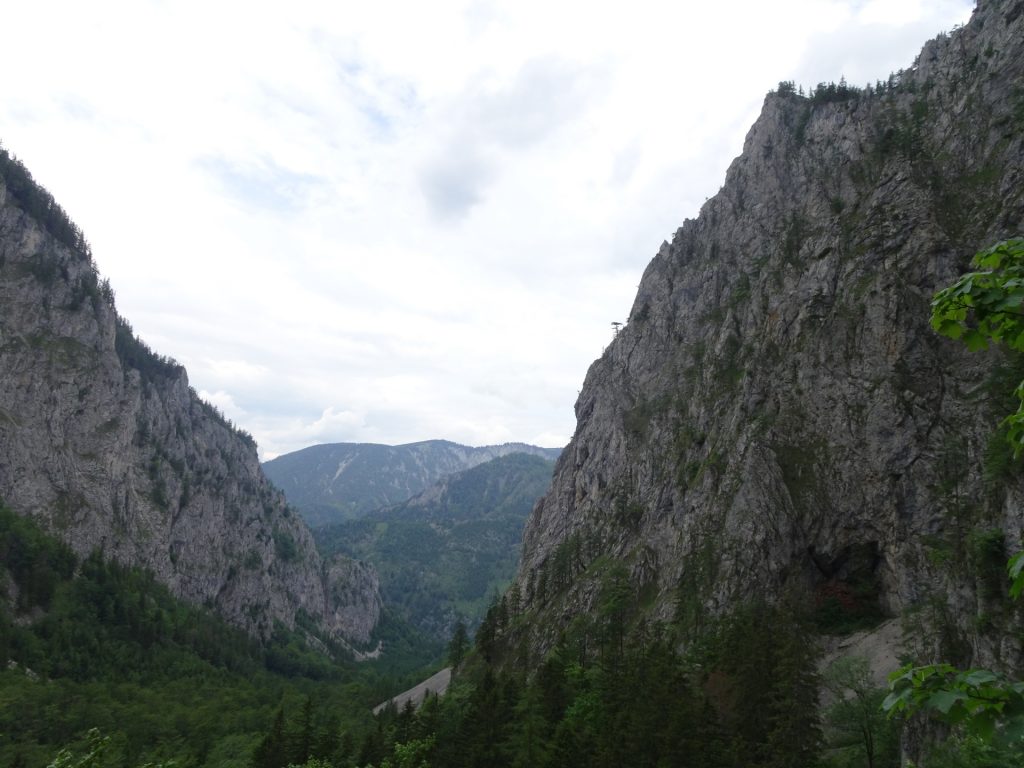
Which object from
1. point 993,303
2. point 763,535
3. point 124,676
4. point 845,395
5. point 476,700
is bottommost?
point 124,676

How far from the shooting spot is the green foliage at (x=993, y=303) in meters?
5.62

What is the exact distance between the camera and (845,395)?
250 ft

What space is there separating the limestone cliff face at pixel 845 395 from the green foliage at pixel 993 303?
1496 inches

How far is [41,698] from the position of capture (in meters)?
91.4

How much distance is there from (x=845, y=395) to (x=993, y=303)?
79.8 m

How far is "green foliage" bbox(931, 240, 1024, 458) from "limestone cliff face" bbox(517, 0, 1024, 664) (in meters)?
38.0

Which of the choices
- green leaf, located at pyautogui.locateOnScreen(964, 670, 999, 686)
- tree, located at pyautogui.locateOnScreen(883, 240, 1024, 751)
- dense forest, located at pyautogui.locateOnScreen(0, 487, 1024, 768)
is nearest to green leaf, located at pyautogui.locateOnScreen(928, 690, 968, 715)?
tree, located at pyautogui.locateOnScreen(883, 240, 1024, 751)

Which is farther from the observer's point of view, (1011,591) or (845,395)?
(845,395)

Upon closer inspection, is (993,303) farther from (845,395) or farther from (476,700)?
(845,395)

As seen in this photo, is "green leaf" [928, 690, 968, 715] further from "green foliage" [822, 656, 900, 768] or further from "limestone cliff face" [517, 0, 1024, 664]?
"green foliage" [822, 656, 900, 768]

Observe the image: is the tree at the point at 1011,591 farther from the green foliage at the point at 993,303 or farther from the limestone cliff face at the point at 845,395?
the limestone cliff face at the point at 845,395

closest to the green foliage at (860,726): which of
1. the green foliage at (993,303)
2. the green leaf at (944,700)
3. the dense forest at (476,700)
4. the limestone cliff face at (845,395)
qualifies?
the dense forest at (476,700)

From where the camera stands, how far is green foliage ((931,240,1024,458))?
221 inches

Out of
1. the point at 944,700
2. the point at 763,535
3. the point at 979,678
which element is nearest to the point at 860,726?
the point at 763,535
